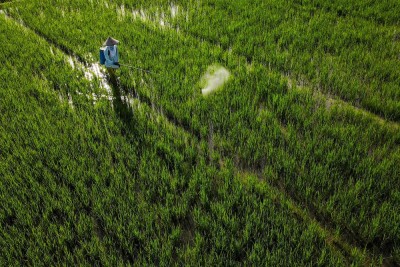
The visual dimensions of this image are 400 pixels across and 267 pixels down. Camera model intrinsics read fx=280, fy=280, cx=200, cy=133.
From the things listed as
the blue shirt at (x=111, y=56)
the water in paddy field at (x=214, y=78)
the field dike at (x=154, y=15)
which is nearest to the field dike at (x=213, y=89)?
the water in paddy field at (x=214, y=78)

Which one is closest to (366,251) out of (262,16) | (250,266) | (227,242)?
(250,266)

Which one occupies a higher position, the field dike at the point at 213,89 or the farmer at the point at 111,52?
the farmer at the point at 111,52

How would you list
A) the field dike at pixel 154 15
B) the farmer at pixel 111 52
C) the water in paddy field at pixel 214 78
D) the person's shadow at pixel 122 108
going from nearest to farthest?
the person's shadow at pixel 122 108 < the farmer at pixel 111 52 < the water in paddy field at pixel 214 78 < the field dike at pixel 154 15

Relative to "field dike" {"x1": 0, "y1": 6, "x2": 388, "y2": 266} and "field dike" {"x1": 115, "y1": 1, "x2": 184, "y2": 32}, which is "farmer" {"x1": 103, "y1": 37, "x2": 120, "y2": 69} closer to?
"field dike" {"x1": 0, "y1": 6, "x2": 388, "y2": 266}

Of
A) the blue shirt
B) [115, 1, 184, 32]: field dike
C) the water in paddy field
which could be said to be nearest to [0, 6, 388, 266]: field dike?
the water in paddy field

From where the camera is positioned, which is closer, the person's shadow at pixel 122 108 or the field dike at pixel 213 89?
the field dike at pixel 213 89

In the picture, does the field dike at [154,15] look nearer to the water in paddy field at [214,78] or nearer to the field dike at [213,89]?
the field dike at [213,89]

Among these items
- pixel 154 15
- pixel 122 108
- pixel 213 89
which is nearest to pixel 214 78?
pixel 213 89

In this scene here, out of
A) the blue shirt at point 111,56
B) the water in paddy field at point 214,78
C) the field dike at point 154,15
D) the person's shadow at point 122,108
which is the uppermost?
the field dike at point 154,15
